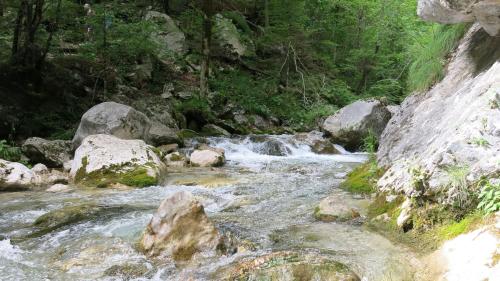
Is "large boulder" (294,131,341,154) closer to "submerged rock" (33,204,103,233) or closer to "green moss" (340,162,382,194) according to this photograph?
"green moss" (340,162,382,194)

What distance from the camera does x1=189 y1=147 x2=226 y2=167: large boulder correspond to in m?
11.7

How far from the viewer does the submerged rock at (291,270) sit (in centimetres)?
381

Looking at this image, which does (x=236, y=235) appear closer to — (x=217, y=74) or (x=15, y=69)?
(x=15, y=69)

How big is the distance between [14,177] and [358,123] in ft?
36.3

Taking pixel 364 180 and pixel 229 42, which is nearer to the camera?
pixel 364 180

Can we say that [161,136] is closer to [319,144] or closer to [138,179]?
[138,179]

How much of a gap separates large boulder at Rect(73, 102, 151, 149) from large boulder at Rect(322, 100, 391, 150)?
7.01 metres

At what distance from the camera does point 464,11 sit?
19.5ft

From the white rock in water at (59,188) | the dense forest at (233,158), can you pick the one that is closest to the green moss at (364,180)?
the dense forest at (233,158)

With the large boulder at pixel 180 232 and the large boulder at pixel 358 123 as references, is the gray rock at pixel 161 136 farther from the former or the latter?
the large boulder at pixel 180 232

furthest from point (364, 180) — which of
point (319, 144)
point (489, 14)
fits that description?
point (319, 144)

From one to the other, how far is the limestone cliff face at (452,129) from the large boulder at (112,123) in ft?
24.1

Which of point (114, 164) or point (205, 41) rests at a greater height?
point (205, 41)

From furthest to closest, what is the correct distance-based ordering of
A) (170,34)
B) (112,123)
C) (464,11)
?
(170,34) → (112,123) → (464,11)
